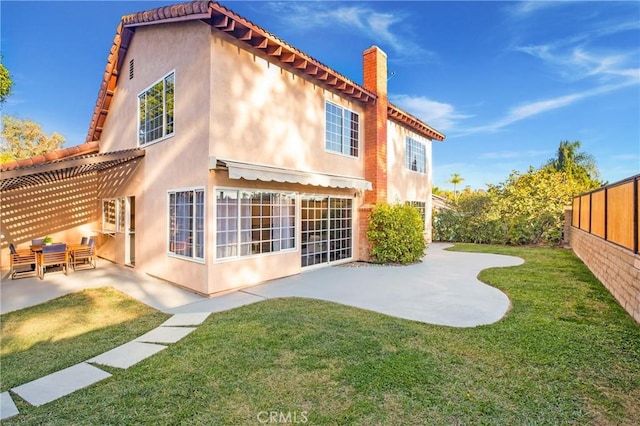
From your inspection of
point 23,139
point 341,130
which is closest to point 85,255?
point 341,130

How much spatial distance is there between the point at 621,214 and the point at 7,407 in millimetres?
20821

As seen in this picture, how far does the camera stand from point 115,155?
16766mm

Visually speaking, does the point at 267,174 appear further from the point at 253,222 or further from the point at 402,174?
the point at 402,174

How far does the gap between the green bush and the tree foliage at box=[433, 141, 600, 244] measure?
17560 mm

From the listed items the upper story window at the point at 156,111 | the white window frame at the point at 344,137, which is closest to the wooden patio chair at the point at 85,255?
the upper story window at the point at 156,111

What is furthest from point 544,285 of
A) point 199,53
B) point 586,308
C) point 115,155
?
point 115,155

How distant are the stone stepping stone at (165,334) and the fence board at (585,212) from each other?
25559 mm

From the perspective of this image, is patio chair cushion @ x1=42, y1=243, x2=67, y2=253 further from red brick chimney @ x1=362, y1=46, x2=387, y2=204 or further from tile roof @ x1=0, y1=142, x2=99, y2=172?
red brick chimney @ x1=362, y1=46, x2=387, y2=204

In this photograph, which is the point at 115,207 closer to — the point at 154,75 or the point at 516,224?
the point at 154,75

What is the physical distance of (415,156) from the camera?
3341 centimetres

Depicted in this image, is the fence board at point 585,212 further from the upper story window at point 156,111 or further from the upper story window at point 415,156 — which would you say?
the upper story window at point 156,111

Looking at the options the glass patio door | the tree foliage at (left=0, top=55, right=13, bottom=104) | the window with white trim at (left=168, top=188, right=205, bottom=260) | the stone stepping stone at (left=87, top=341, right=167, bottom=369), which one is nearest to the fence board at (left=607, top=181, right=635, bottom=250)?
the glass patio door

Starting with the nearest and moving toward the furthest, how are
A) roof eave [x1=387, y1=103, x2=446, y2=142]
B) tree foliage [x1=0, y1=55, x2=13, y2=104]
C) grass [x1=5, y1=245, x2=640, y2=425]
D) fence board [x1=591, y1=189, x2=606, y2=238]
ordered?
1. grass [x1=5, y1=245, x2=640, y2=425]
2. fence board [x1=591, y1=189, x2=606, y2=238]
3. roof eave [x1=387, y1=103, x2=446, y2=142]
4. tree foliage [x1=0, y1=55, x2=13, y2=104]

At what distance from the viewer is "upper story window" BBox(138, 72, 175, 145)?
17183 millimetres
